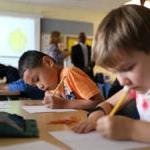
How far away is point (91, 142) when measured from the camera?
73 cm

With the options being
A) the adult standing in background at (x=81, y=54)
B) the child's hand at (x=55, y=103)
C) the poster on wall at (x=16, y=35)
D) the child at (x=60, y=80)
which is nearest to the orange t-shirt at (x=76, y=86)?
the child at (x=60, y=80)

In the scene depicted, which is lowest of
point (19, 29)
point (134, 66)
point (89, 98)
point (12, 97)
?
point (12, 97)

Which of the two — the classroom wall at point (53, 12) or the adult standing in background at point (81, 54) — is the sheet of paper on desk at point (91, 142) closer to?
the adult standing in background at point (81, 54)

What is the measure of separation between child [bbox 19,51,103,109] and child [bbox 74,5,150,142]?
64 centimetres

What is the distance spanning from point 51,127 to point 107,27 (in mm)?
332

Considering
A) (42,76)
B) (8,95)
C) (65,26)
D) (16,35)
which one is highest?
(65,26)

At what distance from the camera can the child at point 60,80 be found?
1.44 meters

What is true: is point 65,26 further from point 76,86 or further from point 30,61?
point 76,86

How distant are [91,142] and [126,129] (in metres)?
0.09

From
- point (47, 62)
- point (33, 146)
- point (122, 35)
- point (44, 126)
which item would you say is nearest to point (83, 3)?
point (47, 62)

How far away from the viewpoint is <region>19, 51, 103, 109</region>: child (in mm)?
1444

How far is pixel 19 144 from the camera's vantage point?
2.39 ft

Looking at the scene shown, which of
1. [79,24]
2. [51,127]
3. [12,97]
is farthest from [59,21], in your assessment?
[51,127]

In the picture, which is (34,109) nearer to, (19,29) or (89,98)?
(89,98)
